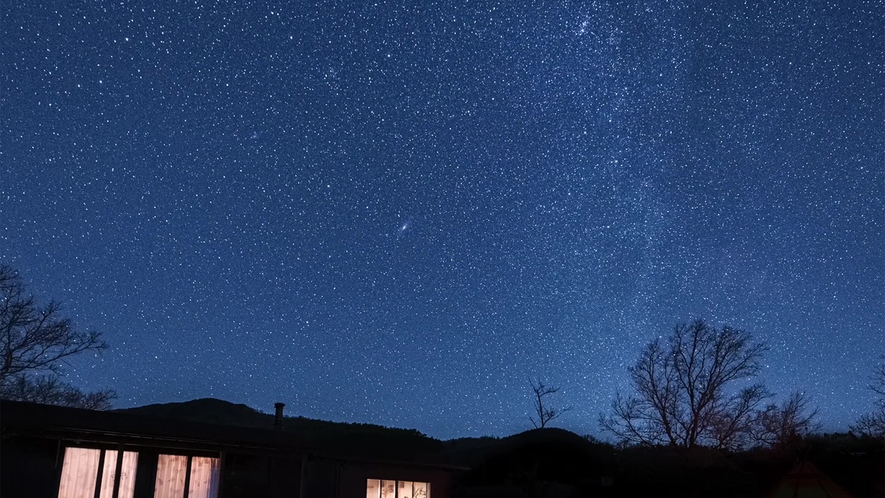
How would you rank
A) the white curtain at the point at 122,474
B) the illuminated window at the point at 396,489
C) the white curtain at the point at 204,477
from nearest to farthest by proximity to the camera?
the white curtain at the point at 122,474 → the white curtain at the point at 204,477 → the illuminated window at the point at 396,489

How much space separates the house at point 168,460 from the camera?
11.5 metres

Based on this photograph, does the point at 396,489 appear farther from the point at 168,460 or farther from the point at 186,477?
the point at 168,460

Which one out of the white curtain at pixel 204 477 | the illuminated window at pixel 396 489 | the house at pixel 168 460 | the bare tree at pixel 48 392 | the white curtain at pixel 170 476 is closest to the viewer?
the house at pixel 168 460

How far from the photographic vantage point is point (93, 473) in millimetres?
12477

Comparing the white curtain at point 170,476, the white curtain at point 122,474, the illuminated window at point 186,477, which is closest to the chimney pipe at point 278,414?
the illuminated window at point 186,477

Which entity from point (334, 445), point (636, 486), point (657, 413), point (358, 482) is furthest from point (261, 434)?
point (657, 413)

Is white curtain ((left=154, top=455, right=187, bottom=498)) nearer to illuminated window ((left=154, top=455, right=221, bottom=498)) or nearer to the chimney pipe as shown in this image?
illuminated window ((left=154, top=455, right=221, bottom=498))

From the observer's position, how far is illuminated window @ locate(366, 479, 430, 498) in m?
18.1

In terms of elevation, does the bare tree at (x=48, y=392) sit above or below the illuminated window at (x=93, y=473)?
above

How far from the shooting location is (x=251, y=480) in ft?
49.3

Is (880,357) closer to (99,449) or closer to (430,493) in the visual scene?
(430,493)

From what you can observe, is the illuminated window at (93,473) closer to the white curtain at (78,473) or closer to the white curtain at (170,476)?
the white curtain at (78,473)

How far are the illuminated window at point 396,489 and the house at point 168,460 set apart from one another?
1.1 inches

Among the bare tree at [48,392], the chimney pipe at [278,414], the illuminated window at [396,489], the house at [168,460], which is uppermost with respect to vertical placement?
the bare tree at [48,392]
